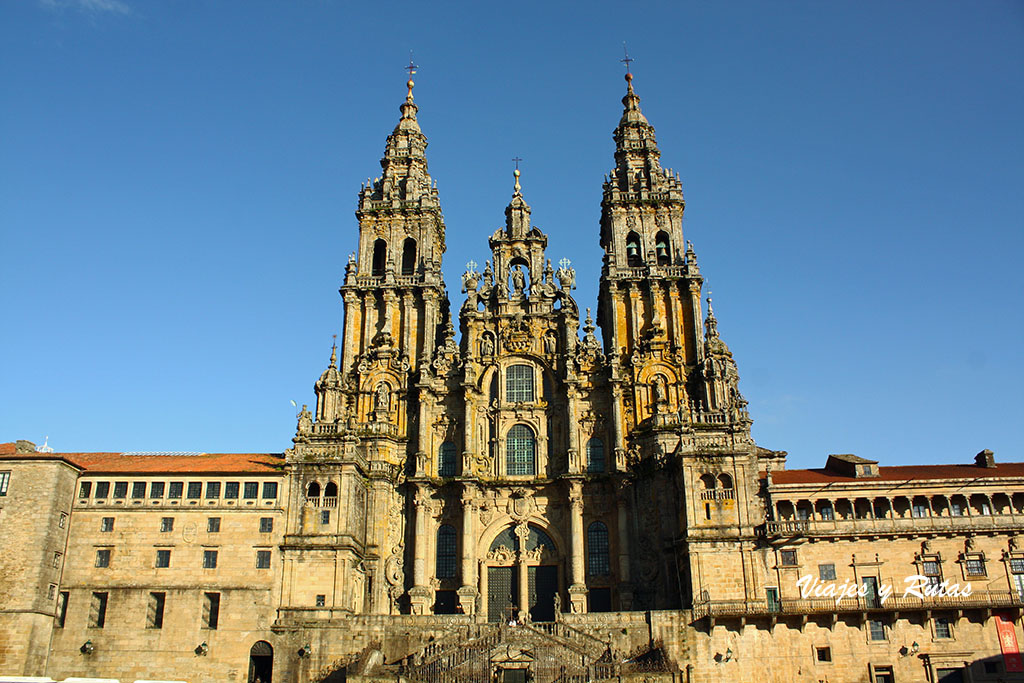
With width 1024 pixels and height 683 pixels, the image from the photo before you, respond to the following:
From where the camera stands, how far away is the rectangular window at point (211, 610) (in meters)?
50.5

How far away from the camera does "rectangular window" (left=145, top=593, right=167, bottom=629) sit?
50.5 metres

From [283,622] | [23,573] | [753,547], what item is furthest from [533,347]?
[23,573]

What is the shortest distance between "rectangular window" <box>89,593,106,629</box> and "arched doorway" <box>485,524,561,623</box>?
2359 centimetres

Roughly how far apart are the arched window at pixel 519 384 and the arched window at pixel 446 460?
5.49m

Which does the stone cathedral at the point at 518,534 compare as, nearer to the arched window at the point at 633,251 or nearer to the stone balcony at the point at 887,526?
the stone balcony at the point at 887,526

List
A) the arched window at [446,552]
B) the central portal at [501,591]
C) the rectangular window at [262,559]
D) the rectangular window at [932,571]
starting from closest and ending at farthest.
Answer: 1. the rectangular window at [932,571]
2. the rectangular window at [262,559]
3. the central portal at [501,591]
4. the arched window at [446,552]

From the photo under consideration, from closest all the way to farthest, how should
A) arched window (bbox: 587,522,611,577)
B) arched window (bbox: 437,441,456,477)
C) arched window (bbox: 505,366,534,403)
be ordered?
arched window (bbox: 587,522,611,577)
arched window (bbox: 437,441,456,477)
arched window (bbox: 505,366,534,403)

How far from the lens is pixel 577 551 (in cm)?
5784

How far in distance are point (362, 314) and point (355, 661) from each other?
89.6ft

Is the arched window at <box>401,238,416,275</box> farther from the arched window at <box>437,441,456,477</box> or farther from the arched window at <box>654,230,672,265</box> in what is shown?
the arched window at <box>654,230,672,265</box>

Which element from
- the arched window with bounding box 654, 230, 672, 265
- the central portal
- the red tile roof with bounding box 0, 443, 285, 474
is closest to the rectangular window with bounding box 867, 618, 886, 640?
the central portal

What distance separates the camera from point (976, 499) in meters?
53.5

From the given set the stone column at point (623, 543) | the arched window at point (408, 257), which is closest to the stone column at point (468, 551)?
the stone column at point (623, 543)

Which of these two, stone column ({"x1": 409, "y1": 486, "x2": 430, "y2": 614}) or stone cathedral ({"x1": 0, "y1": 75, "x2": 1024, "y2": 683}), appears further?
stone column ({"x1": 409, "y1": 486, "x2": 430, "y2": 614})
